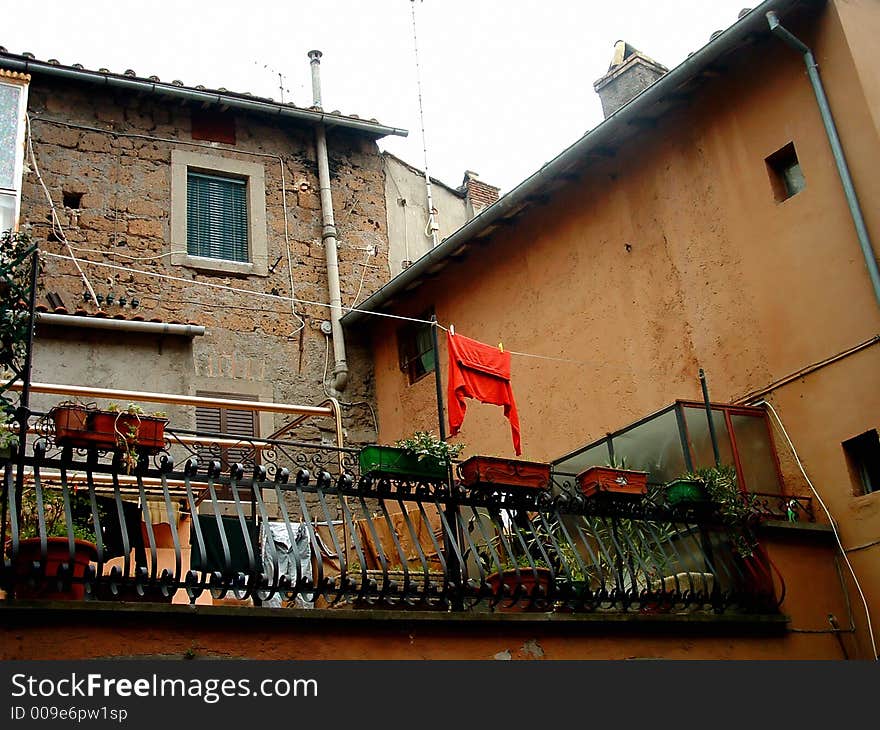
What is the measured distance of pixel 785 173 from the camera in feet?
31.1

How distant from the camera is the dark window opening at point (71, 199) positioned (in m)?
12.8

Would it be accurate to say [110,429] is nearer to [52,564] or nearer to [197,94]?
[52,564]

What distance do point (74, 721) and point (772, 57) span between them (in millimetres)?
8059

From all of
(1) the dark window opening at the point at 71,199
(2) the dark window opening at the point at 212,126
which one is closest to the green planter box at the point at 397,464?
(1) the dark window opening at the point at 71,199

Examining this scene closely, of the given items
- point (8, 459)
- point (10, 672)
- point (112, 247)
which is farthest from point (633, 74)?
point (10, 672)

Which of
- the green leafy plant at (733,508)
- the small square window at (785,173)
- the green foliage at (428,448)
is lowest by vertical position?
the green leafy plant at (733,508)

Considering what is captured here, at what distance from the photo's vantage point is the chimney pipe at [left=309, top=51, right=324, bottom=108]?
1512cm

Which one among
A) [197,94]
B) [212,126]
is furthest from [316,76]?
[197,94]

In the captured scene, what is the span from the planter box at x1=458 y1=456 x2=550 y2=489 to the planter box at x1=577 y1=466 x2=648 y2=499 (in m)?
0.38

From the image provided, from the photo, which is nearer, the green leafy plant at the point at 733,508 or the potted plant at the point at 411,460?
the potted plant at the point at 411,460

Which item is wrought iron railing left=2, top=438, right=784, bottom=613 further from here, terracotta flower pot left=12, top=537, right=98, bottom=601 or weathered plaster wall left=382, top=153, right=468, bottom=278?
weathered plaster wall left=382, top=153, right=468, bottom=278

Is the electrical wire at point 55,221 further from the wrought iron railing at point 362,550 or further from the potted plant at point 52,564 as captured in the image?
the potted plant at point 52,564

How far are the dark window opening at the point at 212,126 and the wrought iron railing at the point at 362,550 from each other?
565 cm

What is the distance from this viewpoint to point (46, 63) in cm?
1275
